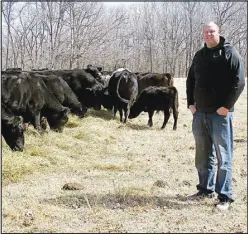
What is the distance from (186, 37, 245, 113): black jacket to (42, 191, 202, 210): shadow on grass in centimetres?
107

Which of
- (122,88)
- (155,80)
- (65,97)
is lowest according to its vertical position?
(65,97)

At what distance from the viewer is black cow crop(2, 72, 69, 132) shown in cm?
827

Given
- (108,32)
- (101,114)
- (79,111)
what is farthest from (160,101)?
(108,32)

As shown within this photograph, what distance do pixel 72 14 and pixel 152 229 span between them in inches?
831

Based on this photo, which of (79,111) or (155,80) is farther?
(155,80)

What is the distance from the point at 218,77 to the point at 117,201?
174 cm

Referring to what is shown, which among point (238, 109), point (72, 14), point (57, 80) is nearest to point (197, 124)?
point (57, 80)

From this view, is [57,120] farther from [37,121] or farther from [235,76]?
[235,76]

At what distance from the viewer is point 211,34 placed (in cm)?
434

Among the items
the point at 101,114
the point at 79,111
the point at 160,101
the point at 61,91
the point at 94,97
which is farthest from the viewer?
the point at 101,114

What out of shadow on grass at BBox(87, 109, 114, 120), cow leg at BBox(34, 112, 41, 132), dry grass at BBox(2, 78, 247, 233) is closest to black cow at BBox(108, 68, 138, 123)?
shadow on grass at BBox(87, 109, 114, 120)

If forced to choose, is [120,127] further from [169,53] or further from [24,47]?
[169,53]

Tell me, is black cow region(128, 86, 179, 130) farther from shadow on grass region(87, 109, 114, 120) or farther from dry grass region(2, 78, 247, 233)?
dry grass region(2, 78, 247, 233)

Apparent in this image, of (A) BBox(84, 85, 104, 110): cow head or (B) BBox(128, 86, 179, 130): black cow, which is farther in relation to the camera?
(A) BBox(84, 85, 104, 110): cow head
